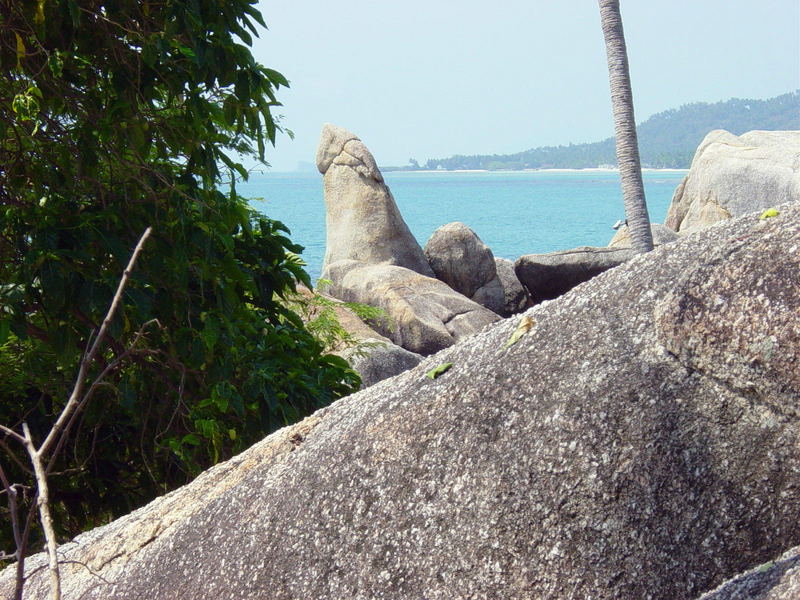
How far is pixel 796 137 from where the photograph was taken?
18.5m

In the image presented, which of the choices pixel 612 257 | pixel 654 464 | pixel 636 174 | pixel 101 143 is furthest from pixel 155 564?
pixel 612 257

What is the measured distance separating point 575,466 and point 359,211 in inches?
601

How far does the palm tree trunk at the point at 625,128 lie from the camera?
35.2ft

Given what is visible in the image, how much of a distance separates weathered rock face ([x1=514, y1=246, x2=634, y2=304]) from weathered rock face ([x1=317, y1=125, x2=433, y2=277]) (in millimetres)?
2105

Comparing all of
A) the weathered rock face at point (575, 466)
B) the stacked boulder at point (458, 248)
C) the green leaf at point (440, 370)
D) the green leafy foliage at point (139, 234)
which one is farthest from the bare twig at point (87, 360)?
the stacked boulder at point (458, 248)

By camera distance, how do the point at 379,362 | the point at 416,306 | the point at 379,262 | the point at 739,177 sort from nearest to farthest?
1. the point at 379,362
2. the point at 416,306
3. the point at 379,262
4. the point at 739,177

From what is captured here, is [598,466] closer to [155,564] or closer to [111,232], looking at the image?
[155,564]

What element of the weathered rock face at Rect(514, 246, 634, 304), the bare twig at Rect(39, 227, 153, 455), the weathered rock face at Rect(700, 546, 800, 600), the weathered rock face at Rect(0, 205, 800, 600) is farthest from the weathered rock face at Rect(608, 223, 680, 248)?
the bare twig at Rect(39, 227, 153, 455)

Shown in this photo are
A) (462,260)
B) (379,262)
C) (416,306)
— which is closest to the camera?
(416,306)

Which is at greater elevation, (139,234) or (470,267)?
(139,234)

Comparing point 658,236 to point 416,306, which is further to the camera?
point 658,236

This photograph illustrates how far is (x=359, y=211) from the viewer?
17.3 meters

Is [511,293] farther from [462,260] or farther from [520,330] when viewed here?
[520,330]

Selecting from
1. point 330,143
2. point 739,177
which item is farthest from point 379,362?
point 739,177
